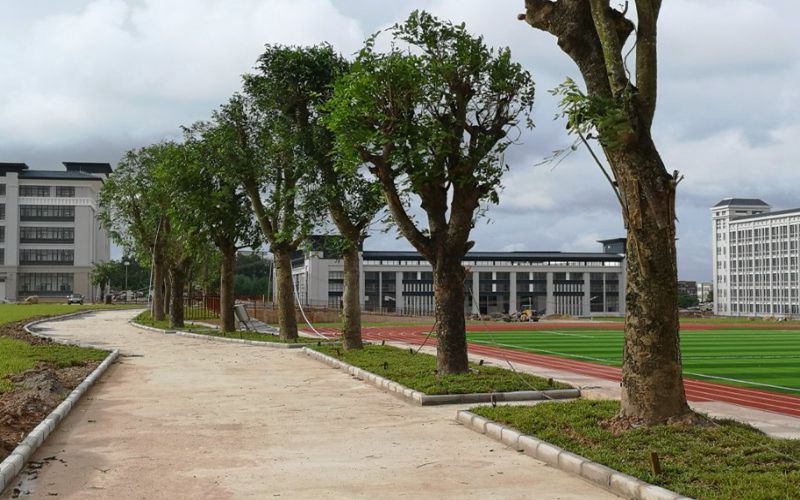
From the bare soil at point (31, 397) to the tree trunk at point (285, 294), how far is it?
8724 millimetres

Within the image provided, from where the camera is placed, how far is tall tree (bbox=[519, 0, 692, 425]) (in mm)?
8461

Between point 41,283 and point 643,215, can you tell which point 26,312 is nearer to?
point 643,215

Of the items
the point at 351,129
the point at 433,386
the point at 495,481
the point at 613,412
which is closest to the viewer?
the point at 495,481

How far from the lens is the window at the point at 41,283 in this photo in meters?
108

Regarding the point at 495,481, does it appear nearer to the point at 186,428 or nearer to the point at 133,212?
the point at 186,428

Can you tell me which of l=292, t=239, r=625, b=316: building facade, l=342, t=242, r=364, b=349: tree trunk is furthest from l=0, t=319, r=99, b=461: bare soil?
l=292, t=239, r=625, b=316: building facade

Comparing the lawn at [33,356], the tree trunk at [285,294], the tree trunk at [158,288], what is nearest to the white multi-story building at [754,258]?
the tree trunk at [158,288]

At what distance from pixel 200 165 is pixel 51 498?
68.2 feet

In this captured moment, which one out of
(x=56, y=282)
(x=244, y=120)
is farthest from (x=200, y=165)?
(x=56, y=282)

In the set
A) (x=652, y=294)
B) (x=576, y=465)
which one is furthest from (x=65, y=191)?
(x=576, y=465)

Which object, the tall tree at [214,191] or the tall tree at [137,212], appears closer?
the tall tree at [214,191]

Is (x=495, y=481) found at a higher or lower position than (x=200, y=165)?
lower

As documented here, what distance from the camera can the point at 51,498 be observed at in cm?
670

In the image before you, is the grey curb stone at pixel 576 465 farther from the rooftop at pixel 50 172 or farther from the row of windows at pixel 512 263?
the rooftop at pixel 50 172
